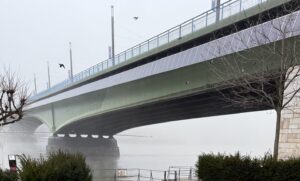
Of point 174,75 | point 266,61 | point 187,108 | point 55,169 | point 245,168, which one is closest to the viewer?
point 55,169

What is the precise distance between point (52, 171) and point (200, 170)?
5.28 metres

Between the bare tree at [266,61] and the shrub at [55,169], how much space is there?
21.4 ft

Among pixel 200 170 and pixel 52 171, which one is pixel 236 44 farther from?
pixel 52 171

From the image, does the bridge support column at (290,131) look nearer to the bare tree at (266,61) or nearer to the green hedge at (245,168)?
the bare tree at (266,61)

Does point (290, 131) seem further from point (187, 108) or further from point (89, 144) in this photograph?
point (89, 144)

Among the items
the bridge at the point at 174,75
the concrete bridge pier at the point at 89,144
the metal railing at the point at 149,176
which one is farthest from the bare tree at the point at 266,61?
the concrete bridge pier at the point at 89,144

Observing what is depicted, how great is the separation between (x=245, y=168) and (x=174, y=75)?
19.4m

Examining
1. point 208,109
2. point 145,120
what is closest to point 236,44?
point 208,109

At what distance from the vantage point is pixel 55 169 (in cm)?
843

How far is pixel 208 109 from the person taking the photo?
130ft

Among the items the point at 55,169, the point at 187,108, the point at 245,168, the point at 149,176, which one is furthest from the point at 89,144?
the point at 55,169

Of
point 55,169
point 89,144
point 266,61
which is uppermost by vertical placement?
point 266,61

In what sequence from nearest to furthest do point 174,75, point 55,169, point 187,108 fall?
point 55,169 → point 174,75 → point 187,108

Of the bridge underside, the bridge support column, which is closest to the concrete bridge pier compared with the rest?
the bridge underside
